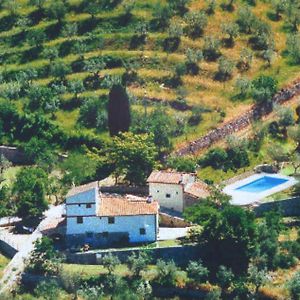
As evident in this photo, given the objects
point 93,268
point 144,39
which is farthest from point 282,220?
point 144,39

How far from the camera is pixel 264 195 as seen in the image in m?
95.8

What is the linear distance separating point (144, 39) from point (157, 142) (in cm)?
2469

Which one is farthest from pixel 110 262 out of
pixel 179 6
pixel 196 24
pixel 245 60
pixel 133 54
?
pixel 179 6

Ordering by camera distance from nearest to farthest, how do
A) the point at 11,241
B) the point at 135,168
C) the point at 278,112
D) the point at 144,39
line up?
the point at 11,241
the point at 135,168
the point at 278,112
the point at 144,39

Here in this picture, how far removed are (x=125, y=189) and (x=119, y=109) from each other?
1290 centimetres

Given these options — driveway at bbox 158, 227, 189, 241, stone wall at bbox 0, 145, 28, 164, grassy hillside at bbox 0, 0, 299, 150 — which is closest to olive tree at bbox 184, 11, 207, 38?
grassy hillside at bbox 0, 0, 299, 150

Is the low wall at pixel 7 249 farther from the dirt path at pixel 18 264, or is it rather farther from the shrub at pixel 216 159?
the shrub at pixel 216 159

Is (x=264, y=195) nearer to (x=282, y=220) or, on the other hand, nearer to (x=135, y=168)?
(x=282, y=220)

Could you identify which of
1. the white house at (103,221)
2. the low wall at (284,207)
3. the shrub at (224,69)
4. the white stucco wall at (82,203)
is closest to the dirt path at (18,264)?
the white house at (103,221)

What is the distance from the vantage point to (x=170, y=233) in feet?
294

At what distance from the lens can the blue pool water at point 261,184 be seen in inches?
3848

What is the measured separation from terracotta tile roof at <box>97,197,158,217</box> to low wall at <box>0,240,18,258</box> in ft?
31.9

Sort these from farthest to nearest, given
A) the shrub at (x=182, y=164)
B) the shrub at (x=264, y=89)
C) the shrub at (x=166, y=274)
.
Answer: the shrub at (x=264, y=89) < the shrub at (x=182, y=164) < the shrub at (x=166, y=274)

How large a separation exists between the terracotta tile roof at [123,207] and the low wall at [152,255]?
12.1 ft
